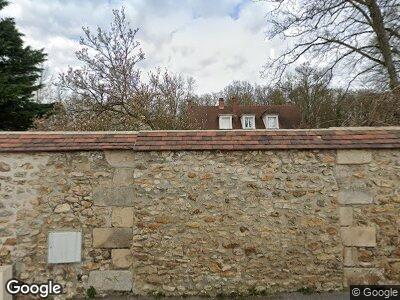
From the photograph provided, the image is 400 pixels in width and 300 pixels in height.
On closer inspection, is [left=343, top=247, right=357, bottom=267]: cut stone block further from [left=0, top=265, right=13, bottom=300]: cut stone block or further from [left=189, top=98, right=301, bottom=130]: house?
[left=189, top=98, right=301, bottom=130]: house

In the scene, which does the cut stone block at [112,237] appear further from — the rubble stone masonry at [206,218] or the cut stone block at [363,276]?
the cut stone block at [363,276]

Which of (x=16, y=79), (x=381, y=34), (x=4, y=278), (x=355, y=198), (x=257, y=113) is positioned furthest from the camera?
(x=257, y=113)

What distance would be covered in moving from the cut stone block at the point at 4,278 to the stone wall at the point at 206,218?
18cm

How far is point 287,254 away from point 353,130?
242 cm

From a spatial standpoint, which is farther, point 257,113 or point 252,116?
point 257,113

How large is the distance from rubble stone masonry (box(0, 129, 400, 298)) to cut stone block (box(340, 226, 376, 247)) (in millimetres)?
16

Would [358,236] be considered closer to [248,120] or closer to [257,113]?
[248,120]

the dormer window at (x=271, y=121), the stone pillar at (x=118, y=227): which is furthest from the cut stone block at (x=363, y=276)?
the dormer window at (x=271, y=121)

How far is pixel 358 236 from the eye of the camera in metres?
4.89

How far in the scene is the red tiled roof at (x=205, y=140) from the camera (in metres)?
4.98

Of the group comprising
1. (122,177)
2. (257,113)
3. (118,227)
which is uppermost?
(257,113)

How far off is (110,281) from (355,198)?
166 inches

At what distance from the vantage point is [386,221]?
16.1ft

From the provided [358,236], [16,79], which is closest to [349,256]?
[358,236]
